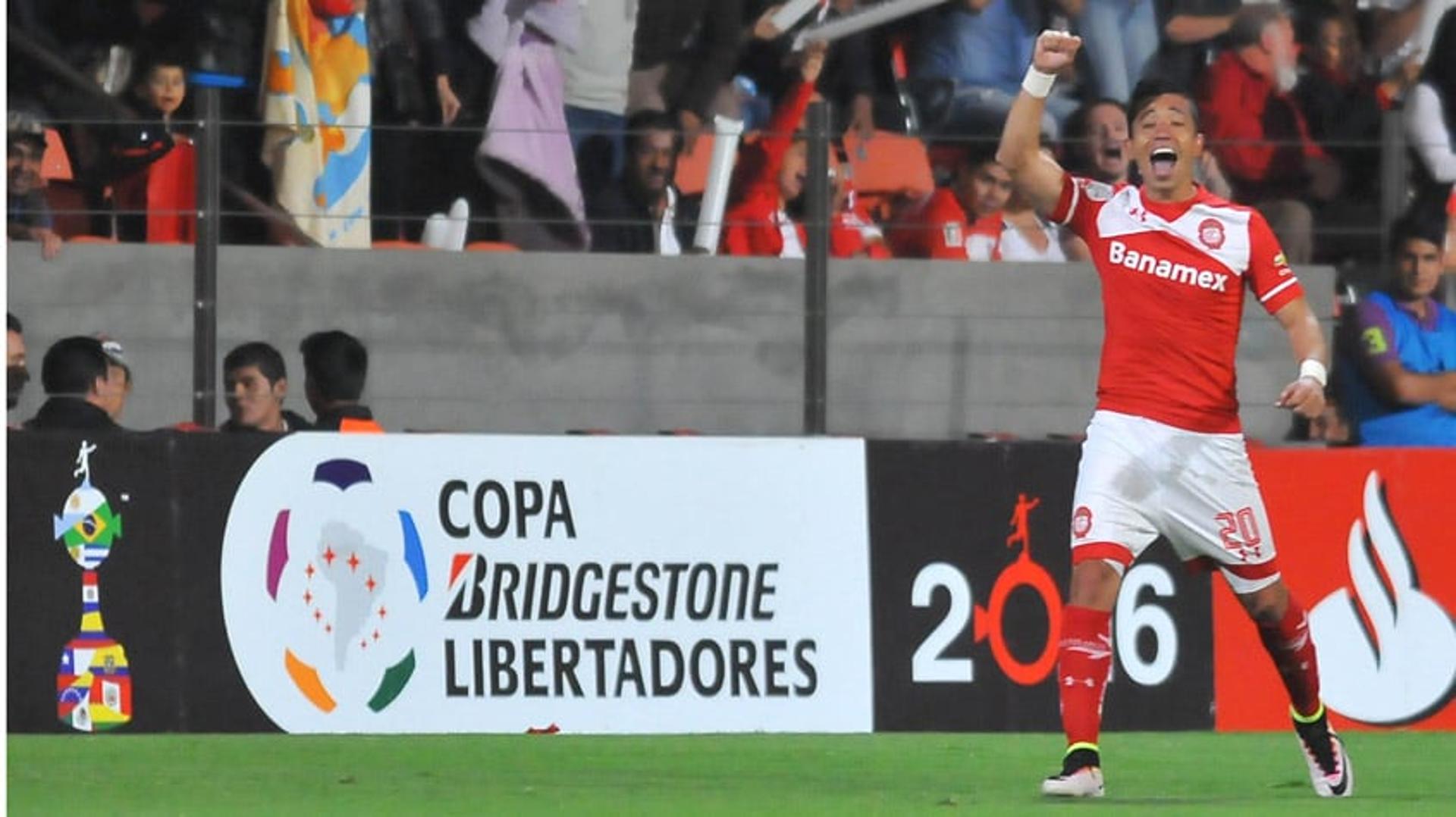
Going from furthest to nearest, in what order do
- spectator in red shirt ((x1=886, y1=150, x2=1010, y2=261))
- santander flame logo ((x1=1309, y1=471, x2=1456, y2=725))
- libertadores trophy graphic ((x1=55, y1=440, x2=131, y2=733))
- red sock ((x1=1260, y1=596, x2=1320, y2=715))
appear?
spectator in red shirt ((x1=886, y1=150, x2=1010, y2=261)) → santander flame logo ((x1=1309, y1=471, x2=1456, y2=725)) → libertadores trophy graphic ((x1=55, y1=440, x2=131, y2=733)) → red sock ((x1=1260, y1=596, x2=1320, y2=715))

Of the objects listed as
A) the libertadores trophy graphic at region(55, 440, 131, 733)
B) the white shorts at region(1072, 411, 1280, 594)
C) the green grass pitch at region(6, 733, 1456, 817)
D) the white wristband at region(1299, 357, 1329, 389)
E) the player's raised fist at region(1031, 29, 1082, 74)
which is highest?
the player's raised fist at region(1031, 29, 1082, 74)

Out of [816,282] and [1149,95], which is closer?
[1149,95]

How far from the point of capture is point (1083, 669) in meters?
7.80

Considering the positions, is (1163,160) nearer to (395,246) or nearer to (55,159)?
(395,246)

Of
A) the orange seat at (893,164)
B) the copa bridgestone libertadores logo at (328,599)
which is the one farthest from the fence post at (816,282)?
the copa bridgestone libertadores logo at (328,599)

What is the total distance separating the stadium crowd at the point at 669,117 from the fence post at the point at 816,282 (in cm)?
12

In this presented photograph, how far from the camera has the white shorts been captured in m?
7.98

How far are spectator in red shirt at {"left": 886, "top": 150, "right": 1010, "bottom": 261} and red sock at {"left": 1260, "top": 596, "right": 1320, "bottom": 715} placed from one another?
175 inches

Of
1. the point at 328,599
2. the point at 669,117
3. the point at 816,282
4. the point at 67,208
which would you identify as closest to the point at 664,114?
the point at 669,117

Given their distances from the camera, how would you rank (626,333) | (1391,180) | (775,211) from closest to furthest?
(626,333), (775,211), (1391,180)

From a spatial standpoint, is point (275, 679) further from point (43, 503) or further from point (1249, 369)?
point (1249, 369)

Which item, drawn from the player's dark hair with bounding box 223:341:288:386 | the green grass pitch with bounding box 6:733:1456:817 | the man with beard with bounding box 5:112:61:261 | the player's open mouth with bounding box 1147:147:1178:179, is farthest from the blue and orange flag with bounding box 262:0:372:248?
the player's open mouth with bounding box 1147:147:1178:179

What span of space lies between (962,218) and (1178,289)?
4.95m

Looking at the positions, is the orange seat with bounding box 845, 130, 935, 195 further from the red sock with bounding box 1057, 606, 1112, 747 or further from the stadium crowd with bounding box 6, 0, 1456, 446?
the red sock with bounding box 1057, 606, 1112, 747
